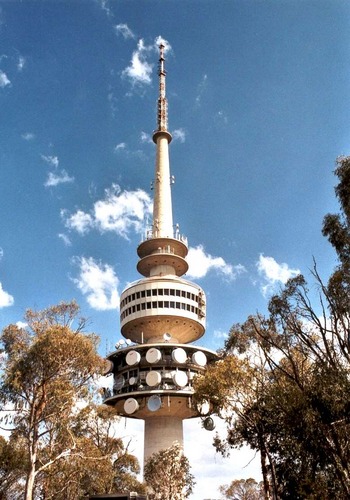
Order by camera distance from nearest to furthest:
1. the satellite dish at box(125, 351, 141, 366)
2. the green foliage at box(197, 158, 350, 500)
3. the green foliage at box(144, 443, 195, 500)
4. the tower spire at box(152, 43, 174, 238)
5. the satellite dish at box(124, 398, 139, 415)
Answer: the green foliage at box(197, 158, 350, 500) < the green foliage at box(144, 443, 195, 500) < the satellite dish at box(124, 398, 139, 415) < the satellite dish at box(125, 351, 141, 366) < the tower spire at box(152, 43, 174, 238)

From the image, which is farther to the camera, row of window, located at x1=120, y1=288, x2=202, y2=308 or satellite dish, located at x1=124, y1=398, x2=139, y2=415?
row of window, located at x1=120, y1=288, x2=202, y2=308

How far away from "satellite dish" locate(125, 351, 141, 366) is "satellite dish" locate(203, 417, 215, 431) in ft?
38.4

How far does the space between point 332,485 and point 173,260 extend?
47270mm

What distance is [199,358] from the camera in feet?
203

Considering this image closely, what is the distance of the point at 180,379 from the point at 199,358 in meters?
3.99

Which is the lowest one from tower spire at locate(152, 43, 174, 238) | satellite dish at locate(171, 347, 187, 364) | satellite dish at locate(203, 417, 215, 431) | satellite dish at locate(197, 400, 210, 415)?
satellite dish at locate(197, 400, 210, 415)

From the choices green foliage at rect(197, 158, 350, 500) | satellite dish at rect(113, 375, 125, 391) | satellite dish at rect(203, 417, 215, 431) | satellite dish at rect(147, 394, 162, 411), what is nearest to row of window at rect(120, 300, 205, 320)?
satellite dish at rect(113, 375, 125, 391)

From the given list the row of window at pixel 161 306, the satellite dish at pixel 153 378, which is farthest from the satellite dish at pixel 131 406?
the row of window at pixel 161 306

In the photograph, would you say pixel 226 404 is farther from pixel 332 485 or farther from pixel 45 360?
pixel 45 360

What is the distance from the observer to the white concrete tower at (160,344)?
60594 mm

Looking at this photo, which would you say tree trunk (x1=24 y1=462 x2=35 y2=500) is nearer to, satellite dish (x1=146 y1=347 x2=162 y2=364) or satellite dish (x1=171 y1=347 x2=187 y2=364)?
satellite dish (x1=146 y1=347 x2=162 y2=364)

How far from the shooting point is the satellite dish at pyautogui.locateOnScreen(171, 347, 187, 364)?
60309 millimetres

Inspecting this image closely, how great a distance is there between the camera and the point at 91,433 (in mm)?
49656

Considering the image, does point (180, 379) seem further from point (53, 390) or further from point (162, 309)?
point (53, 390)
